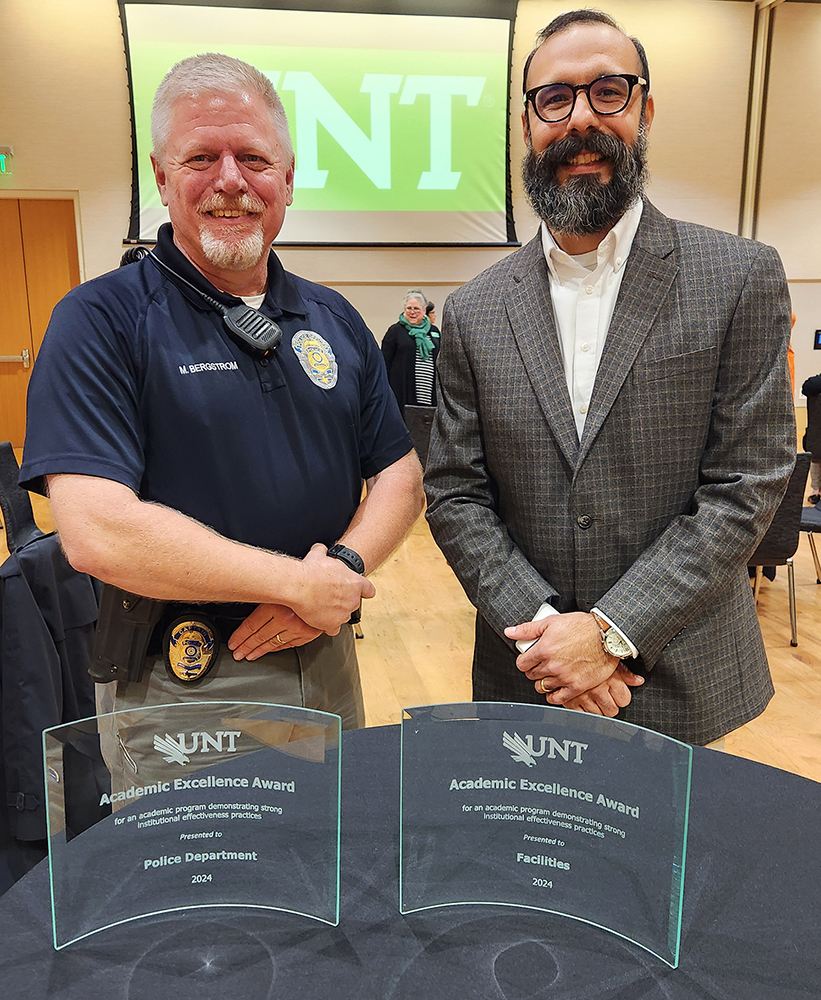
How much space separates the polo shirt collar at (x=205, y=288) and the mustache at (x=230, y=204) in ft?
0.31

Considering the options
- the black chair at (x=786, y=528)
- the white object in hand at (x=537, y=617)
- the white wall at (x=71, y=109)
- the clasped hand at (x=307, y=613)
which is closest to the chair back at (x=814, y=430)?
the black chair at (x=786, y=528)

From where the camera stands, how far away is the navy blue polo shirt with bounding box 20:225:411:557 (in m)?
1.25

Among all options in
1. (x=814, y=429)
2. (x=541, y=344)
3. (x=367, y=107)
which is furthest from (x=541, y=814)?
(x=367, y=107)

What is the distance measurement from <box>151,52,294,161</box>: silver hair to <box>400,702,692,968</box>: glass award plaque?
109cm

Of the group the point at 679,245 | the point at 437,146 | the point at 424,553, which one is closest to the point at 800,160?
the point at 437,146

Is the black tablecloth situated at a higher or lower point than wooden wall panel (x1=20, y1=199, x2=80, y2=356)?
lower

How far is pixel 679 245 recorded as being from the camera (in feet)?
4.44

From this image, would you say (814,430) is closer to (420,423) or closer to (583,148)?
(420,423)

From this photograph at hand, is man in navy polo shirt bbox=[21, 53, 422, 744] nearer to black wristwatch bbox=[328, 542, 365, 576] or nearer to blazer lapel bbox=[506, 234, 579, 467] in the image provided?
black wristwatch bbox=[328, 542, 365, 576]

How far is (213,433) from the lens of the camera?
134 cm

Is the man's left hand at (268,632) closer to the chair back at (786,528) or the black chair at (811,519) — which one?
the chair back at (786,528)

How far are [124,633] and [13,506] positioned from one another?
2.00ft

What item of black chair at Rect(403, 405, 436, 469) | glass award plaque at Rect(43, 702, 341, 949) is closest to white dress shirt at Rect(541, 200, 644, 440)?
glass award plaque at Rect(43, 702, 341, 949)

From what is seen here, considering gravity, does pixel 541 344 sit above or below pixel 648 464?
above
